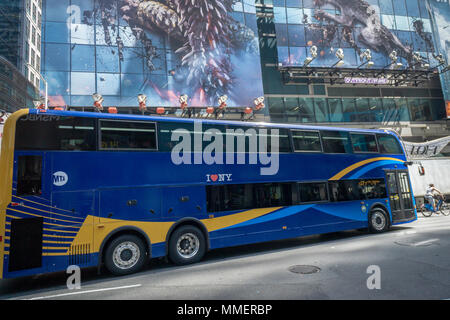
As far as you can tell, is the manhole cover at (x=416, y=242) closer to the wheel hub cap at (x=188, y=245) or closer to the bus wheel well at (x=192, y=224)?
the bus wheel well at (x=192, y=224)

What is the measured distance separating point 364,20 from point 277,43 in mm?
10608

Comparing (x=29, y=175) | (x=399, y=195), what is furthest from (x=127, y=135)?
(x=399, y=195)

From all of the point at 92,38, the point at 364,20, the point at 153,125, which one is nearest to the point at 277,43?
the point at 364,20

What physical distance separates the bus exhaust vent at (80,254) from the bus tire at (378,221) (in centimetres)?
1076

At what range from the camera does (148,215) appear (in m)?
7.93

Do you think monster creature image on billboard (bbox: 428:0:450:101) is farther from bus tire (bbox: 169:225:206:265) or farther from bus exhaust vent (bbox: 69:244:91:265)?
bus exhaust vent (bbox: 69:244:91:265)

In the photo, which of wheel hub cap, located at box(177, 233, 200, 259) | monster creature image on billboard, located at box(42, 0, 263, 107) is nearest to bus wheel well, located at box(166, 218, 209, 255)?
wheel hub cap, located at box(177, 233, 200, 259)

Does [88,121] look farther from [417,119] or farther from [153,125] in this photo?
[417,119]

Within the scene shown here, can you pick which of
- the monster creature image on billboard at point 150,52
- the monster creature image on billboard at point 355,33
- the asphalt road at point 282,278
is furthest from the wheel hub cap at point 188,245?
the monster creature image on billboard at point 355,33

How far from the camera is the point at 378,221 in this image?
1221 centimetres

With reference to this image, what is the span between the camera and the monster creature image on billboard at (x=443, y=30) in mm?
29281

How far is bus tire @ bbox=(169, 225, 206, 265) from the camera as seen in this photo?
8211 mm

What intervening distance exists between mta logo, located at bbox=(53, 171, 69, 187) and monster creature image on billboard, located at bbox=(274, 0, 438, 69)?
23.5 metres

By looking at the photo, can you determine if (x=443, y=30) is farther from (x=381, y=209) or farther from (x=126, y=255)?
(x=126, y=255)
